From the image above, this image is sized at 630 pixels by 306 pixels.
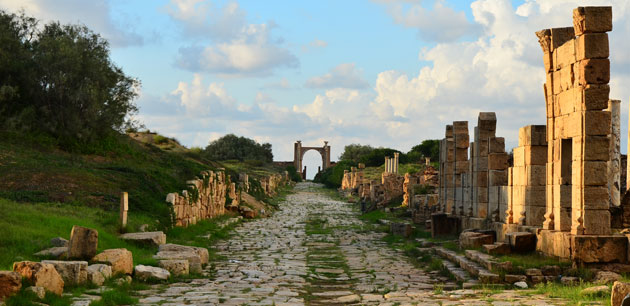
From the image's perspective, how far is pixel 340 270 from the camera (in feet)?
45.8

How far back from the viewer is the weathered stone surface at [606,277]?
407 inches

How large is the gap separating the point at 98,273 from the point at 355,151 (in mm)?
92676

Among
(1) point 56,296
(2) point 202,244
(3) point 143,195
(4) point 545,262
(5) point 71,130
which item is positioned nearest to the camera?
(1) point 56,296

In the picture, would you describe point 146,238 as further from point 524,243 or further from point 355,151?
point 355,151

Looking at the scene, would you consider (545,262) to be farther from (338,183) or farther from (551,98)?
(338,183)

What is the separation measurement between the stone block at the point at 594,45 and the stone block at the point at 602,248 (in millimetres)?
3042

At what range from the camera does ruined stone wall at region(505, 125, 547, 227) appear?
14203 mm

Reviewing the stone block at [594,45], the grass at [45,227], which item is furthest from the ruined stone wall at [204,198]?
the stone block at [594,45]

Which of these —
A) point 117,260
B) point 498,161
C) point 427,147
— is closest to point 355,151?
point 427,147

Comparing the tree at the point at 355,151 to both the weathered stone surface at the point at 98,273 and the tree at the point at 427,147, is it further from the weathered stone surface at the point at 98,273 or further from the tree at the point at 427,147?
the weathered stone surface at the point at 98,273

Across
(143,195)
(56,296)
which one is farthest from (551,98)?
(143,195)

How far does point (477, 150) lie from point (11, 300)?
1317 centimetres

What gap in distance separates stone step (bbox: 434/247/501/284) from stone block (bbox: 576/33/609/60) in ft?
13.1

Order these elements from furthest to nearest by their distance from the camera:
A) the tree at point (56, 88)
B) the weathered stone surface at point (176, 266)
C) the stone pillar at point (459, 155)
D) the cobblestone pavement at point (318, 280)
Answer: the tree at point (56, 88) → the stone pillar at point (459, 155) → the weathered stone surface at point (176, 266) → the cobblestone pavement at point (318, 280)
